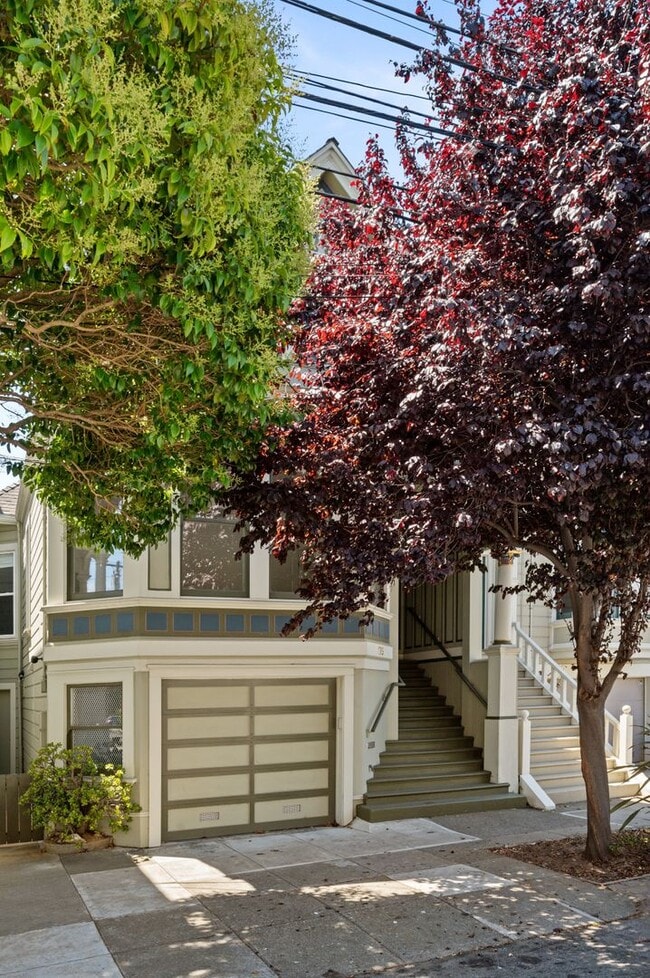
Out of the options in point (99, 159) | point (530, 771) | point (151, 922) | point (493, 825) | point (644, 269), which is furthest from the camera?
point (530, 771)

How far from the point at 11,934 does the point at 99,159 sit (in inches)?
245

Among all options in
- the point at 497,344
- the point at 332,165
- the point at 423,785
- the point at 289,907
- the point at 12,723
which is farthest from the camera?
the point at 12,723

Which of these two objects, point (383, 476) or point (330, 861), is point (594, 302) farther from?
point (330, 861)

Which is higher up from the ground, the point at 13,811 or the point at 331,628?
the point at 331,628

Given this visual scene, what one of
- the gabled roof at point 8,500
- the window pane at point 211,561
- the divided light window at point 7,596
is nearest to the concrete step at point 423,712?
the window pane at point 211,561

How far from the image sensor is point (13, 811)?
1077cm

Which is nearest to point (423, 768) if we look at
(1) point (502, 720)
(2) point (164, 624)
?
(1) point (502, 720)

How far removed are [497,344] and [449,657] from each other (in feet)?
28.0

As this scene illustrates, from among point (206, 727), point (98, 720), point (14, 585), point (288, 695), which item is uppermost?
point (14, 585)

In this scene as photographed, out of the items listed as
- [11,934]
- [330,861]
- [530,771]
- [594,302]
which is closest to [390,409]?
[594,302]

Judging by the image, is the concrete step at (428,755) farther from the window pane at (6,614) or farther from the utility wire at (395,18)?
the utility wire at (395,18)

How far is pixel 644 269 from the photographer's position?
695 cm

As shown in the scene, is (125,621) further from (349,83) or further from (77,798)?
(349,83)

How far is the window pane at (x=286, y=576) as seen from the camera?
11.4m
